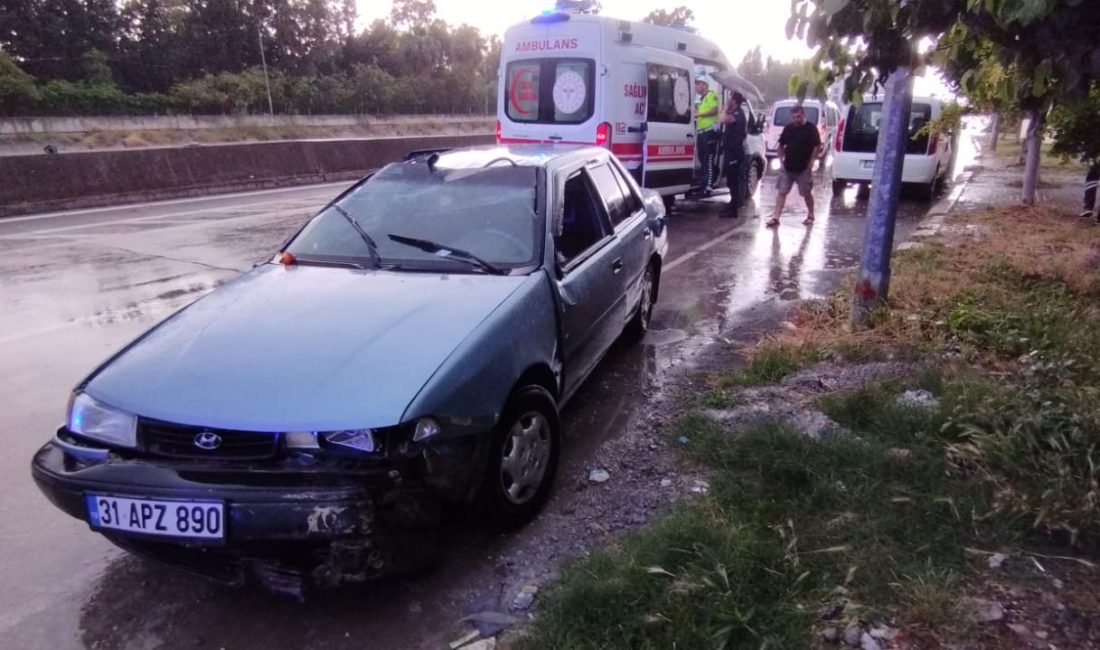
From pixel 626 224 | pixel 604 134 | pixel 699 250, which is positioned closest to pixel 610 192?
pixel 626 224

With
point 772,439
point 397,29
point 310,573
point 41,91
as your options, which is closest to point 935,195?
point 772,439

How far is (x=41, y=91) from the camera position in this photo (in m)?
36.1

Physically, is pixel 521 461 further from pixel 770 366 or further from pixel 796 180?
pixel 796 180

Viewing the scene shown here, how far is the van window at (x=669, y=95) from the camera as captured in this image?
1077 centimetres

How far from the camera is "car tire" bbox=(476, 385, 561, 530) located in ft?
9.86

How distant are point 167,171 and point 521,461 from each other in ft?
47.9

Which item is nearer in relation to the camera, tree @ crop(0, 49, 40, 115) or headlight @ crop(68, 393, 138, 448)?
headlight @ crop(68, 393, 138, 448)

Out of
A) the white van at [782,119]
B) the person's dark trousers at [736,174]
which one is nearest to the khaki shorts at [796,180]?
the person's dark trousers at [736,174]

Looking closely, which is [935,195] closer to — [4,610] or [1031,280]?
[1031,280]

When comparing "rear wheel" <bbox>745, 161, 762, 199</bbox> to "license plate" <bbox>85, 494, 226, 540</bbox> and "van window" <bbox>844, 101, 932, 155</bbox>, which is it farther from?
"license plate" <bbox>85, 494, 226, 540</bbox>

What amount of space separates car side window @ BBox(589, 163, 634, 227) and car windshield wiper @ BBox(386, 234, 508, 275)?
142cm

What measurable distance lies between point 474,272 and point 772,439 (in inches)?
66.0

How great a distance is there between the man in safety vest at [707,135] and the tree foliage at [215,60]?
34284 millimetres

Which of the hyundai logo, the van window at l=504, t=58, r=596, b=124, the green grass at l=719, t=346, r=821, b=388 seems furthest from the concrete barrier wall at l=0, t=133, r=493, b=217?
the green grass at l=719, t=346, r=821, b=388
